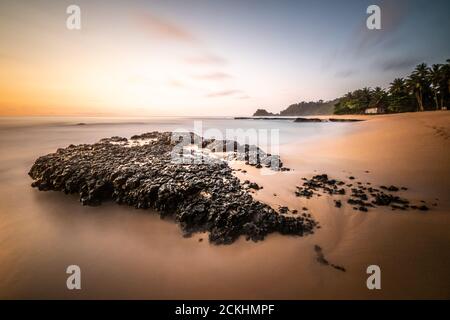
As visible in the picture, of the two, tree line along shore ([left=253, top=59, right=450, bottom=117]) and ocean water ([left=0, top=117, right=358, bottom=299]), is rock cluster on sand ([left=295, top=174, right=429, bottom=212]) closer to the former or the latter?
ocean water ([left=0, top=117, right=358, bottom=299])

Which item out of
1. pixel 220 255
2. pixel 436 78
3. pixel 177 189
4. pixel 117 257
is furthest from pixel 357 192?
pixel 436 78

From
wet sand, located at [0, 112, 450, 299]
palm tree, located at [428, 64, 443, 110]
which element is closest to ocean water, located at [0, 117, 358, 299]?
wet sand, located at [0, 112, 450, 299]

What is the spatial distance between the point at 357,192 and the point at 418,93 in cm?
4954

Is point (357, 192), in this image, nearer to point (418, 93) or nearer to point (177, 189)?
point (177, 189)

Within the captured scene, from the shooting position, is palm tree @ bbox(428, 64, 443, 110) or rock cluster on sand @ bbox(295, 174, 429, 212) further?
palm tree @ bbox(428, 64, 443, 110)

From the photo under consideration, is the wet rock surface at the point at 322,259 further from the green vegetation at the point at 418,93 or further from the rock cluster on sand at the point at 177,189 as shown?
the green vegetation at the point at 418,93

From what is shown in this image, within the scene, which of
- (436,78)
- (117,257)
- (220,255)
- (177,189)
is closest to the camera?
(220,255)

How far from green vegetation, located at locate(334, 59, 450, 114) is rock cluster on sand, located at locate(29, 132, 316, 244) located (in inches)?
1917

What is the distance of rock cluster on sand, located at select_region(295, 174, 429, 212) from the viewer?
5495 mm

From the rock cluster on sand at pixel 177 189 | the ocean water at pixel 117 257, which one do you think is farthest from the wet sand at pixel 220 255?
the rock cluster on sand at pixel 177 189

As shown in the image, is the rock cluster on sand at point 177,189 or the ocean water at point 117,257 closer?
the ocean water at point 117,257

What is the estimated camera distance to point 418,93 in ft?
127

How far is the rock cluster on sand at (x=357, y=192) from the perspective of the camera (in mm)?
5495

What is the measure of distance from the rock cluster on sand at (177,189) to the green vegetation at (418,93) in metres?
48.7
